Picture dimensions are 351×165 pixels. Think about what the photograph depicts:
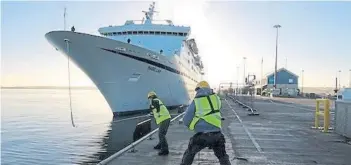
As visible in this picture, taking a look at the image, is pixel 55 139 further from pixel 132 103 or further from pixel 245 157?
pixel 245 157

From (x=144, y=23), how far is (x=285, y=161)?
27124mm

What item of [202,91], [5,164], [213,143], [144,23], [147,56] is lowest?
[5,164]

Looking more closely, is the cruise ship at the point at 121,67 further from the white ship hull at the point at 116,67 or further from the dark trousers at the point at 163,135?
the dark trousers at the point at 163,135

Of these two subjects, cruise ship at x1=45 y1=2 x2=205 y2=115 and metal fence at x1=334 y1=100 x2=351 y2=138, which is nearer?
metal fence at x1=334 y1=100 x2=351 y2=138

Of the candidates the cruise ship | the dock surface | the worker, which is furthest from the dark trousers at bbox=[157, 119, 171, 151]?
the cruise ship

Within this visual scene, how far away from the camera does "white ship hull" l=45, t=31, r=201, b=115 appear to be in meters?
23.9

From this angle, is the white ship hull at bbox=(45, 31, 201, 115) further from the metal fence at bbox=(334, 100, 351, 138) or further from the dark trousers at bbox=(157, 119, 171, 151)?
the dark trousers at bbox=(157, 119, 171, 151)

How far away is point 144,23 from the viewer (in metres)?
34.5

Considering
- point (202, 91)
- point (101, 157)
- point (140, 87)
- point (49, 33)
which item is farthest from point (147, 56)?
point (202, 91)

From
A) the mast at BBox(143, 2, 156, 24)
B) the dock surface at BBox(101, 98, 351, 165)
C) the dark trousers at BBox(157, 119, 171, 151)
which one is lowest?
the dock surface at BBox(101, 98, 351, 165)

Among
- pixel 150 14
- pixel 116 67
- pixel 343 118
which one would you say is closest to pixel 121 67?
pixel 116 67

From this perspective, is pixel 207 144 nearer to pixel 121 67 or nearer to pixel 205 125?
pixel 205 125

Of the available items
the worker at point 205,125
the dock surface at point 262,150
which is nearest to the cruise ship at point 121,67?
the dock surface at point 262,150

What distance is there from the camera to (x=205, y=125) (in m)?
6.09
